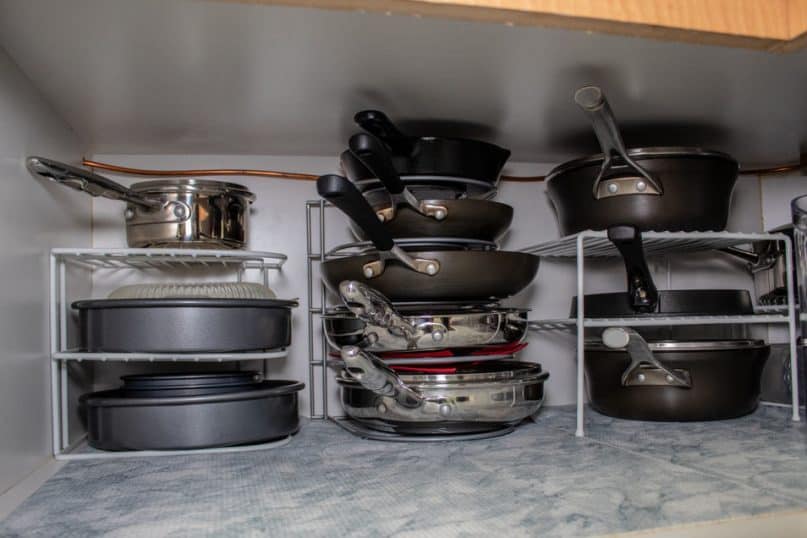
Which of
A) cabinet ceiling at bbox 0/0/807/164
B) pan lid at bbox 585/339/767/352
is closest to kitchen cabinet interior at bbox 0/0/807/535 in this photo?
cabinet ceiling at bbox 0/0/807/164

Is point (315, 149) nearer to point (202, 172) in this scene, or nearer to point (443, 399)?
point (202, 172)

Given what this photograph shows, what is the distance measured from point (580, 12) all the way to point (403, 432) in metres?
0.57

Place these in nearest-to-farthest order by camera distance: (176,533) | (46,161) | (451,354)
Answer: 1. (176,533)
2. (46,161)
3. (451,354)

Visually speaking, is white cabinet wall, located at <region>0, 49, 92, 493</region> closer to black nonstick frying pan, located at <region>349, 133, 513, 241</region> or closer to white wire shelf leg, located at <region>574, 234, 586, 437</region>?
black nonstick frying pan, located at <region>349, 133, 513, 241</region>

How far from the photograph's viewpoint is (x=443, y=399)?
84 cm

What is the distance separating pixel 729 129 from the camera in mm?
1074

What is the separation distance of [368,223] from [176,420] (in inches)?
13.0

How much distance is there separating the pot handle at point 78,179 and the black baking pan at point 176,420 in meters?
0.26

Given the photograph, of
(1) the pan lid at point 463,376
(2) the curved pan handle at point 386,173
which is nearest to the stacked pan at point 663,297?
(1) the pan lid at point 463,376

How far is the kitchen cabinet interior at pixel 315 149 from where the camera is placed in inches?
24.7

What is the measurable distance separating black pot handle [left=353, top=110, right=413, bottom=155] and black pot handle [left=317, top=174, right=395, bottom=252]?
14 centimetres

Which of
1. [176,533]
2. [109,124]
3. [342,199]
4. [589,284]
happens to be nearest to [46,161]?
[109,124]

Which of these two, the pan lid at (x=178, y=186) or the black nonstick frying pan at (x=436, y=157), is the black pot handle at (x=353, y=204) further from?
the pan lid at (x=178, y=186)

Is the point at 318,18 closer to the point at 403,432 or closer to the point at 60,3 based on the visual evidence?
the point at 60,3
